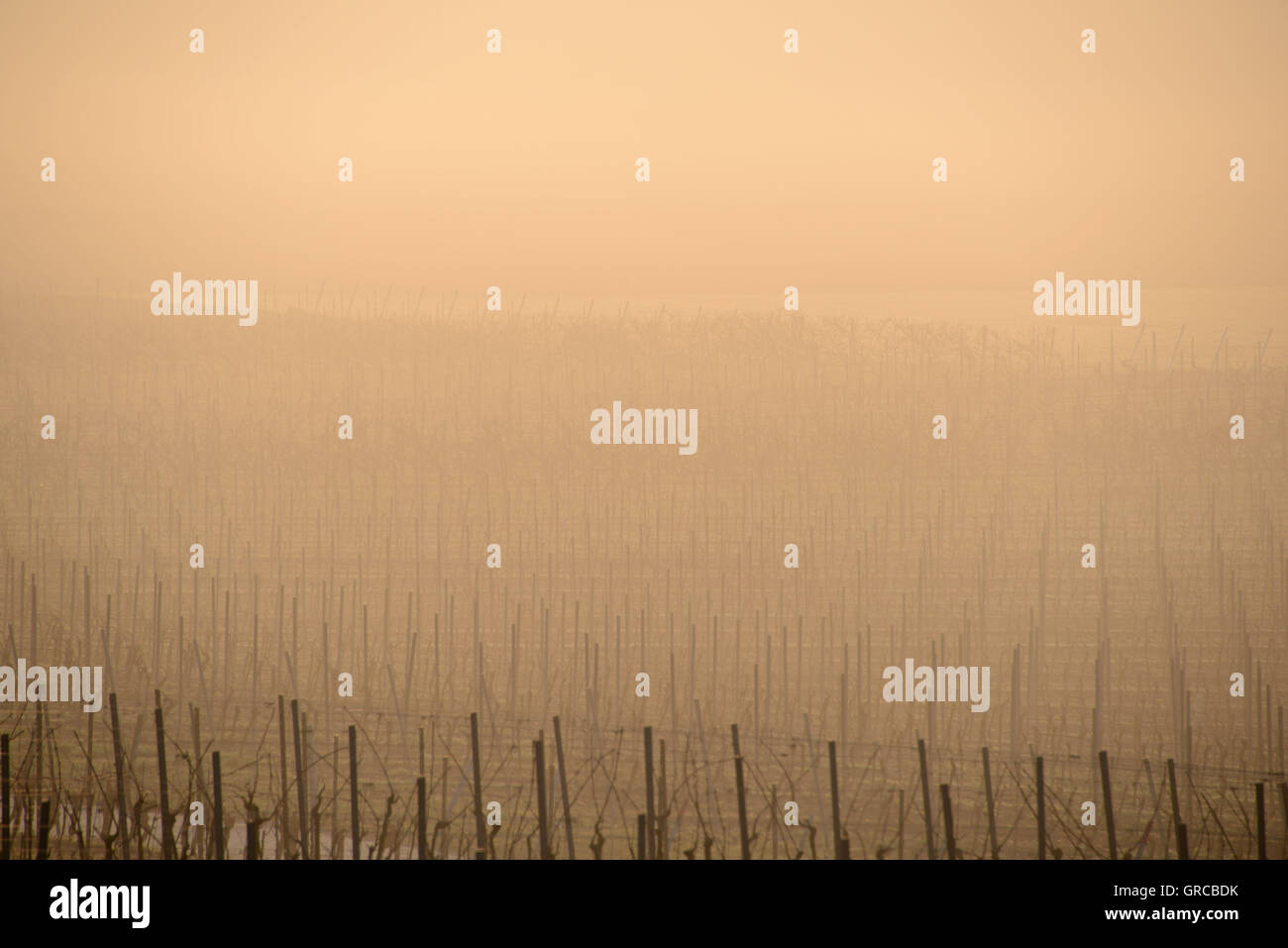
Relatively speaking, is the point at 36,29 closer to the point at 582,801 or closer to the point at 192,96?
the point at 192,96

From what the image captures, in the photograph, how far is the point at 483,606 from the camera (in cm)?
366

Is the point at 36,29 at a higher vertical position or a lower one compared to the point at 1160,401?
higher

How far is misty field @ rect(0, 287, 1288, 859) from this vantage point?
11.4 feet

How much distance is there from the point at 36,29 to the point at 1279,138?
371 centimetres

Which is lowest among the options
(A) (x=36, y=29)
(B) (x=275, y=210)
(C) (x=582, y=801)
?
(C) (x=582, y=801)

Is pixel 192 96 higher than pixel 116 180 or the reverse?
higher

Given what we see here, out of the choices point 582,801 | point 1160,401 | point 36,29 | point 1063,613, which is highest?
point 36,29

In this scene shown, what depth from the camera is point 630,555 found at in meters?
3.71

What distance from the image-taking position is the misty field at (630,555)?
347cm
